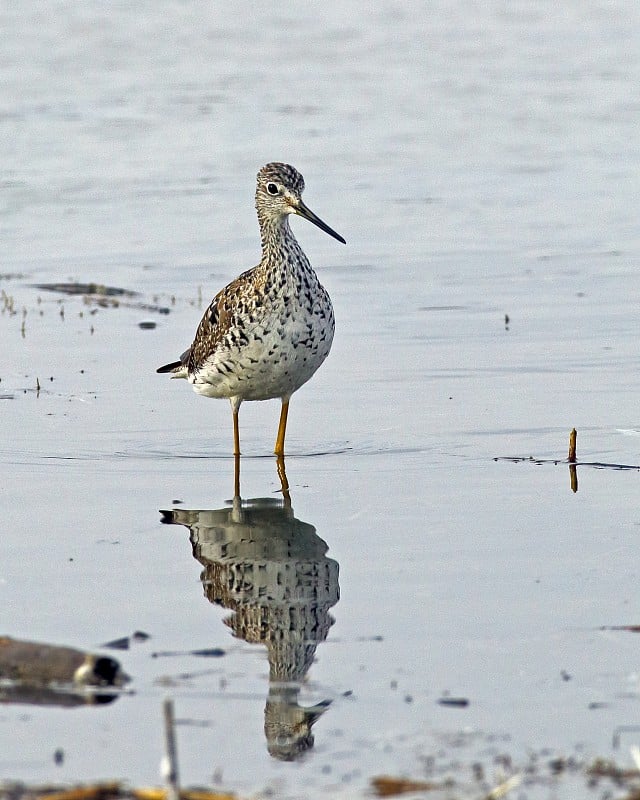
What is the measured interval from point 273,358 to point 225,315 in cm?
60

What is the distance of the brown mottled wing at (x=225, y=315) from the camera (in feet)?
34.5

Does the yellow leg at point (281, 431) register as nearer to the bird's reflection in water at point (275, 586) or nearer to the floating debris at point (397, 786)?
the bird's reflection in water at point (275, 586)

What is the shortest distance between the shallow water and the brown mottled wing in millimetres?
636

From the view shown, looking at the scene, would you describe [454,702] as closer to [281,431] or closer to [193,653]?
[193,653]

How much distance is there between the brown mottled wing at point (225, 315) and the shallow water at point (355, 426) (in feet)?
2.09

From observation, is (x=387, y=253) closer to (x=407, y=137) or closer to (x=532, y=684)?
(x=407, y=137)

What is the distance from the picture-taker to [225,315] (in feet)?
35.3

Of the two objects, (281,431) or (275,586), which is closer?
(275,586)

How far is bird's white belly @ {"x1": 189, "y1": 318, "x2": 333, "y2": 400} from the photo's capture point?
33.9 feet

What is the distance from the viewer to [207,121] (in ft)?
81.6

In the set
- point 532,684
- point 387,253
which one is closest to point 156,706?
point 532,684

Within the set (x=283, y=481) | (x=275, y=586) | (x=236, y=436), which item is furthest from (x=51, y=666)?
(x=236, y=436)

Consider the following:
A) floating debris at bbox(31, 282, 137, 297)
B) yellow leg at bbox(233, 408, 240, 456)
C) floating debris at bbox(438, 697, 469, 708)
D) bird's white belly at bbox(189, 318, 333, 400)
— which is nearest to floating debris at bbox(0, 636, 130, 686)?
floating debris at bbox(438, 697, 469, 708)

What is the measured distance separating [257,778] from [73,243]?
13.0 metres
